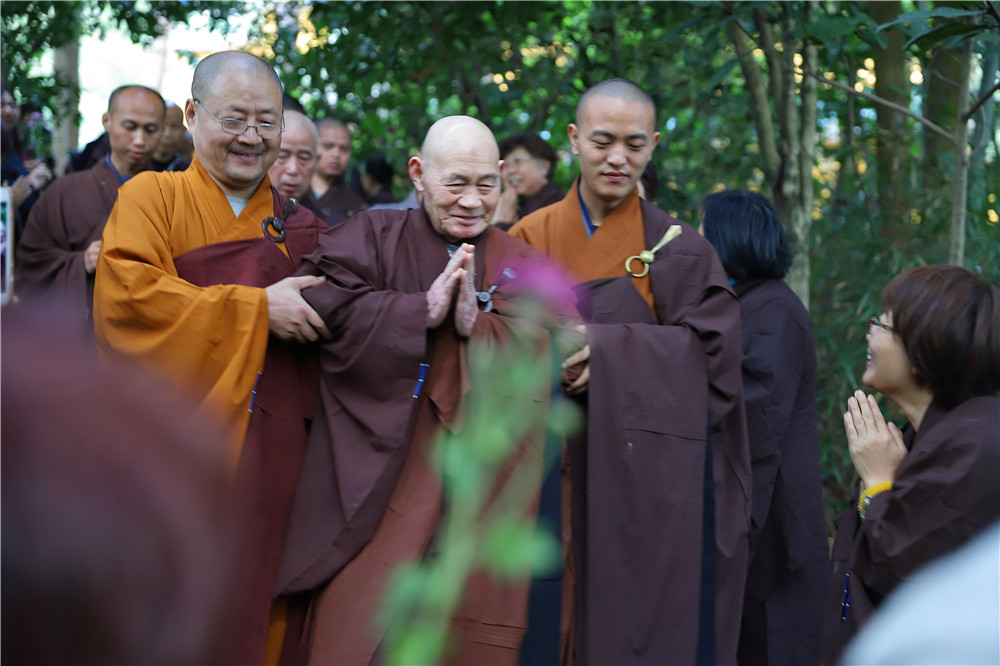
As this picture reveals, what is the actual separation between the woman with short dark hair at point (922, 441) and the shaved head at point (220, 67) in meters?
1.91

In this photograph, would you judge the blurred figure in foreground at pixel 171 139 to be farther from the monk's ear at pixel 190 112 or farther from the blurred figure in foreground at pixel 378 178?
the monk's ear at pixel 190 112

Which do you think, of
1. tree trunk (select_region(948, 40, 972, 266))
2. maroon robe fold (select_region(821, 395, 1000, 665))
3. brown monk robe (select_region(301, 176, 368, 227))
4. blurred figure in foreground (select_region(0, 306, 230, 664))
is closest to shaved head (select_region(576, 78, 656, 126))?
maroon robe fold (select_region(821, 395, 1000, 665))

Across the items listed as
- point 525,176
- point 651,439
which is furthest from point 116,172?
point 651,439

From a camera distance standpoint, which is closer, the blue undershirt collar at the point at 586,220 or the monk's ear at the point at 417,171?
the monk's ear at the point at 417,171

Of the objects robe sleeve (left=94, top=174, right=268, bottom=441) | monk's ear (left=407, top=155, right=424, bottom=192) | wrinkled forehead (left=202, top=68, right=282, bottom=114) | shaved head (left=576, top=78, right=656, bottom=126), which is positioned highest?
shaved head (left=576, top=78, right=656, bottom=126)

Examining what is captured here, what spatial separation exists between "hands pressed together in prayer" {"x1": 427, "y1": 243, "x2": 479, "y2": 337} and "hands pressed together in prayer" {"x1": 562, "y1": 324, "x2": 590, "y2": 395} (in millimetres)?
336

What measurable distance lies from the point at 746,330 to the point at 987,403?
1.23 meters

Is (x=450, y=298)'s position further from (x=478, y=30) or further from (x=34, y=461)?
(x=478, y=30)

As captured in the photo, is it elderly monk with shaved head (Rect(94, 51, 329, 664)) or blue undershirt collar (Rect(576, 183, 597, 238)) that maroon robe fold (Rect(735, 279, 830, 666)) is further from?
elderly monk with shaved head (Rect(94, 51, 329, 664))

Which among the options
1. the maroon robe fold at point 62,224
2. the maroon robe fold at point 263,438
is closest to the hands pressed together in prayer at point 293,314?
the maroon robe fold at point 263,438

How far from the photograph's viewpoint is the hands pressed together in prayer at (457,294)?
2.60 meters

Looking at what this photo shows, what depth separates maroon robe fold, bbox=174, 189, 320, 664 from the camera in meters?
2.65

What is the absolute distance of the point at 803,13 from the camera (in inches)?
185

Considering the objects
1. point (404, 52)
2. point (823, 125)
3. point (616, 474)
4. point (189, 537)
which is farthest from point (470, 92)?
point (189, 537)
